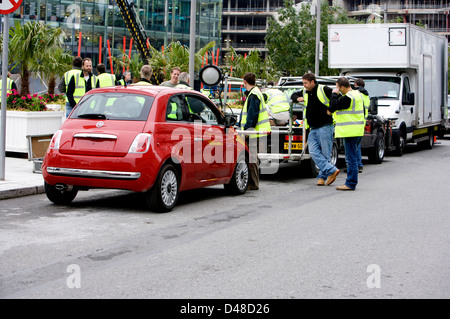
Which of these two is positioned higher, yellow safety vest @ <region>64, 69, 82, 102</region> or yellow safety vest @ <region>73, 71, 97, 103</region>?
yellow safety vest @ <region>64, 69, 82, 102</region>

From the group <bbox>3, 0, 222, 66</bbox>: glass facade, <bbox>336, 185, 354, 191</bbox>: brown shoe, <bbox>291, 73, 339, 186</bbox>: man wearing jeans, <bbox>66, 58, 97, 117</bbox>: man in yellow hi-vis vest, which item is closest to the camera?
<bbox>336, 185, 354, 191</bbox>: brown shoe

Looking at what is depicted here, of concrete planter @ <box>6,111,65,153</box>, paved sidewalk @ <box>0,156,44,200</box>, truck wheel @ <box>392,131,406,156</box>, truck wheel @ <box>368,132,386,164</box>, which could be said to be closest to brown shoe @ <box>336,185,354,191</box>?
paved sidewalk @ <box>0,156,44,200</box>

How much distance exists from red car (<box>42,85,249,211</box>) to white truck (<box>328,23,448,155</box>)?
10.9 metres

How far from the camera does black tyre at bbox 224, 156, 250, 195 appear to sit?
36.2ft

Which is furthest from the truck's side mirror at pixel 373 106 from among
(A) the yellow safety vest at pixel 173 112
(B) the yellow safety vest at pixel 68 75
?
(A) the yellow safety vest at pixel 173 112

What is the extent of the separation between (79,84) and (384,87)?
9.88 meters

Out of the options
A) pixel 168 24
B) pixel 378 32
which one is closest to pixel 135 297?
pixel 378 32

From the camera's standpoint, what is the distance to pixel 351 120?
1196 cm

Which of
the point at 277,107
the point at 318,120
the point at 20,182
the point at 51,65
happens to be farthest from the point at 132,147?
the point at 51,65

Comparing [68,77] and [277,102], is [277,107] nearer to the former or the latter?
[277,102]

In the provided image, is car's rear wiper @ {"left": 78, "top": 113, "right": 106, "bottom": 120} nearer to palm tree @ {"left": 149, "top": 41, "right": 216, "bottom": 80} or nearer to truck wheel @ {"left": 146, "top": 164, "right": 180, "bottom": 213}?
truck wheel @ {"left": 146, "top": 164, "right": 180, "bottom": 213}
